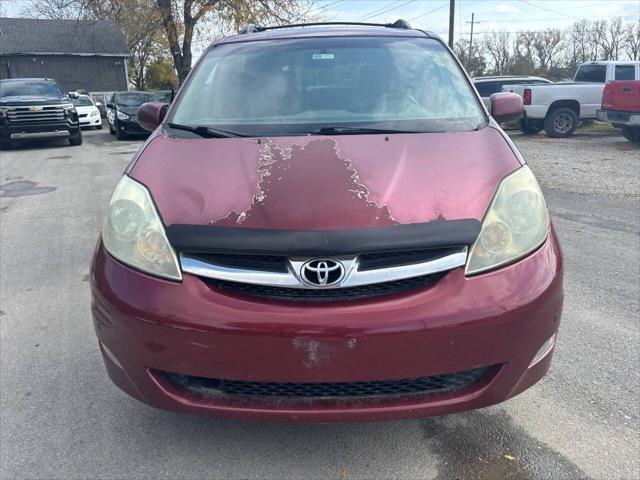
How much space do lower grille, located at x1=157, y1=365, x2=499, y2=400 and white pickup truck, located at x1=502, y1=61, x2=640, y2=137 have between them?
1401 cm

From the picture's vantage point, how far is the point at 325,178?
2246 millimetres

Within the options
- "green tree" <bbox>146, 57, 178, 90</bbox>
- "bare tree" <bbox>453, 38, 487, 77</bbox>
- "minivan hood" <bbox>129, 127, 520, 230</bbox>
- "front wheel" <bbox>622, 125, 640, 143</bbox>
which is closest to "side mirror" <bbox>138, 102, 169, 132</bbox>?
"minivan hood" <bbox>129, 127, 520, 230</bbox>

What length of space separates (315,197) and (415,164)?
18.8 inches

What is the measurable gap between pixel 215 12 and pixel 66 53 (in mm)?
20075

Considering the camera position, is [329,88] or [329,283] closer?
[329,283]

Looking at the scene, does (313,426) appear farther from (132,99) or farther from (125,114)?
(132,99)

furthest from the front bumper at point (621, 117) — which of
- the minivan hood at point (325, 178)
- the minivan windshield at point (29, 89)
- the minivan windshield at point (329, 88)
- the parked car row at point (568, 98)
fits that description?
the minivan windshield at point (29, 89)

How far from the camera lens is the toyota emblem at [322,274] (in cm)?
194

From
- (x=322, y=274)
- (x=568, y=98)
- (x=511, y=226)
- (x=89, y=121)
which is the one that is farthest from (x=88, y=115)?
(x=511, y=226)

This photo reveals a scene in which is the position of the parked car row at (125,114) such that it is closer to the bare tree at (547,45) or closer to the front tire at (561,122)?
the front tire at (561,122)

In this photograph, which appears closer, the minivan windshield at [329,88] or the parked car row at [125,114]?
the minivan windshield at [329,88]

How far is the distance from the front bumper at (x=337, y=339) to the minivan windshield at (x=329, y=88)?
1.03 meters

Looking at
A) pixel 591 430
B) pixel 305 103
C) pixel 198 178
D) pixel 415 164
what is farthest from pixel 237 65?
pixel 591 430

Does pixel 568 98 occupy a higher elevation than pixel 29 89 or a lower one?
lower
